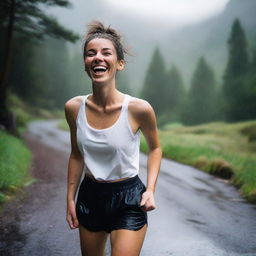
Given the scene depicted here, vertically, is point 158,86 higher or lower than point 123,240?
lower

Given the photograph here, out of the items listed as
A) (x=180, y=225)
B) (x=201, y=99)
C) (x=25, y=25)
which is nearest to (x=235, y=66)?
(x=201, y=99)

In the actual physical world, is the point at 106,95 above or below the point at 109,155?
above

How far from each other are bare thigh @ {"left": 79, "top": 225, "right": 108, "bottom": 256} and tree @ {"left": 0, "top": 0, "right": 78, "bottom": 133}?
1466 cm

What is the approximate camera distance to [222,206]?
7953mm

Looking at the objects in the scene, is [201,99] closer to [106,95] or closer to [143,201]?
[106,95]

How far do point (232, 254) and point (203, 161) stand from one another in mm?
8979

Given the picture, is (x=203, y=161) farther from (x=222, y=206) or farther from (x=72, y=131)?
(x=72, y=131)

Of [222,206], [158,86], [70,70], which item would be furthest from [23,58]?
[222,206]

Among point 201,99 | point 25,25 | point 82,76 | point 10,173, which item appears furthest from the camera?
point 82,76

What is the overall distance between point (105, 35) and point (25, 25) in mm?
15871

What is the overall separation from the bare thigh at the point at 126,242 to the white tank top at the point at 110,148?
1.18 feet

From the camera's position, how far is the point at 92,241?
2568 mm

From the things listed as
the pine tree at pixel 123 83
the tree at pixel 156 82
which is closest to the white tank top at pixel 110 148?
the tree at pixel 156 82

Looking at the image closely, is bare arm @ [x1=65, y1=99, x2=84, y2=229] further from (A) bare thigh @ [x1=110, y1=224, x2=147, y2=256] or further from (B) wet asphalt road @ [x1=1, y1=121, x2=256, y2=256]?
(B) wet asphalt road @ [x1=1, y1=121, x2=256, y2=256]
